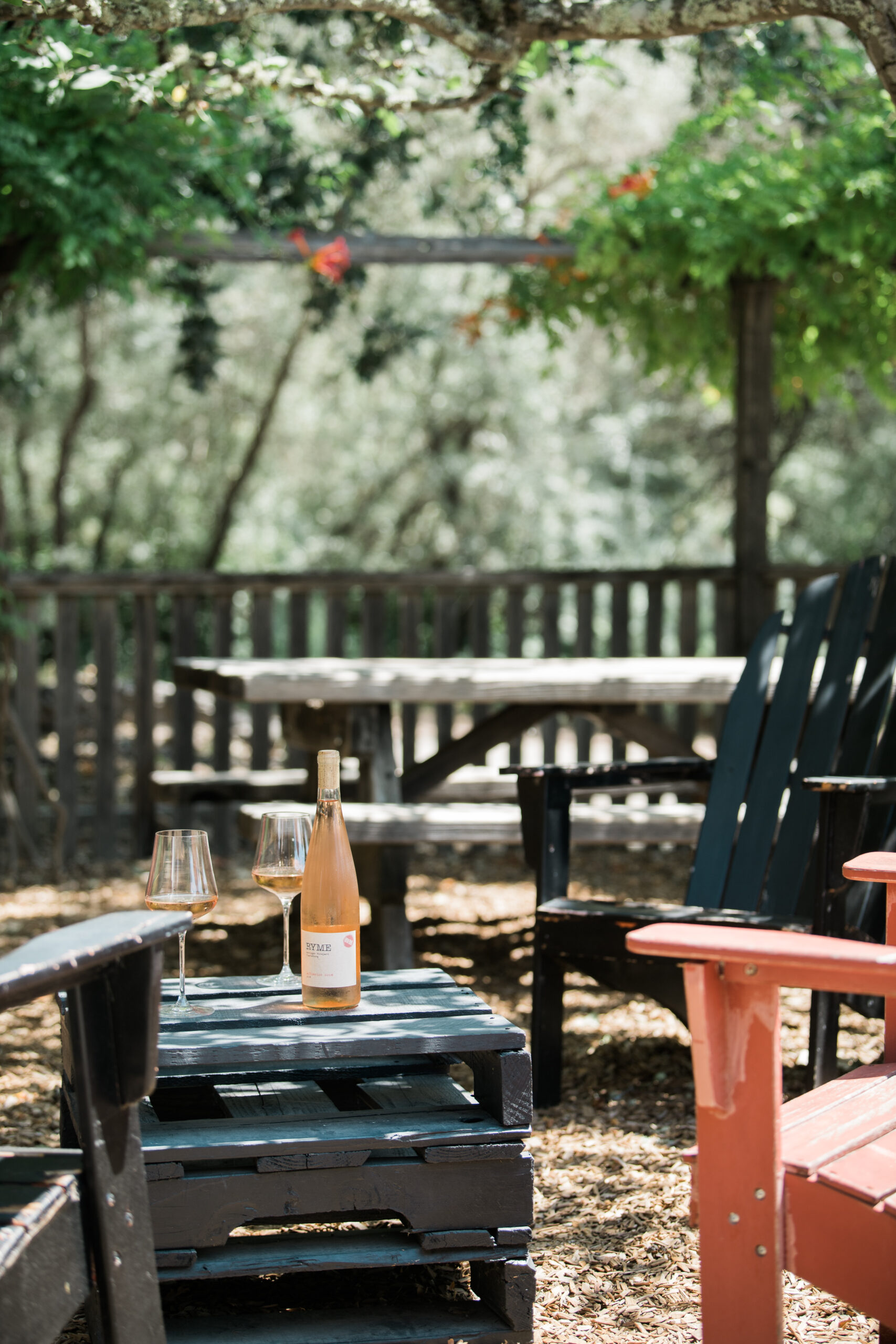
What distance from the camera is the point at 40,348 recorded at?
11.8 meters

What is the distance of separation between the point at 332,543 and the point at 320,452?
978 mm

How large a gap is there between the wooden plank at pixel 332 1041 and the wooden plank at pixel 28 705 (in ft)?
14.1

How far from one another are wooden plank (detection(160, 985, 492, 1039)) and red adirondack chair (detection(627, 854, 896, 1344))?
609 mm

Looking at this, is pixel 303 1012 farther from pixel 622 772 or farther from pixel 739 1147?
pixel 622 772

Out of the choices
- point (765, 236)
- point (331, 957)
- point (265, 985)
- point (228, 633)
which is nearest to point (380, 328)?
point (228, 633)

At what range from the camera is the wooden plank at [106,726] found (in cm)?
615

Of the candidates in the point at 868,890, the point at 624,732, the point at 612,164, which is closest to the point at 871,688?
the point at 868,890

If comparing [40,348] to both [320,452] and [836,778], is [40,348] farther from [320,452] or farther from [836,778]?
[836,778]

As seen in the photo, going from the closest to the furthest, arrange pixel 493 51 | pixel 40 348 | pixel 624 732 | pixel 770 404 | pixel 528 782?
1. pixel 493 51
2. pixel 528 782
3. pixel 624 732
4. pixel 770 404
5. pixel 40 348

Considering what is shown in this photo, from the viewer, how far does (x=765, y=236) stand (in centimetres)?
546

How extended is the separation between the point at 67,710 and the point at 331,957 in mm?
4421

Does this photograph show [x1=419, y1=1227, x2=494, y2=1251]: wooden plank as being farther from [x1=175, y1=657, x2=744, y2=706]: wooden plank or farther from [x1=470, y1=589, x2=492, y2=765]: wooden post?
[x1=470, y1=589, x2=492, y2=765]: wooden post

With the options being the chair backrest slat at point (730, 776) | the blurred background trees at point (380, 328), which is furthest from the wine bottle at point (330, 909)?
the blurred background trees at point (380, 328)

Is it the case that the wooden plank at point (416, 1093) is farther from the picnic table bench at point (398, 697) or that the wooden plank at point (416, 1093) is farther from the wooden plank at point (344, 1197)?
→ the picnic table bench at point (398, 697)
